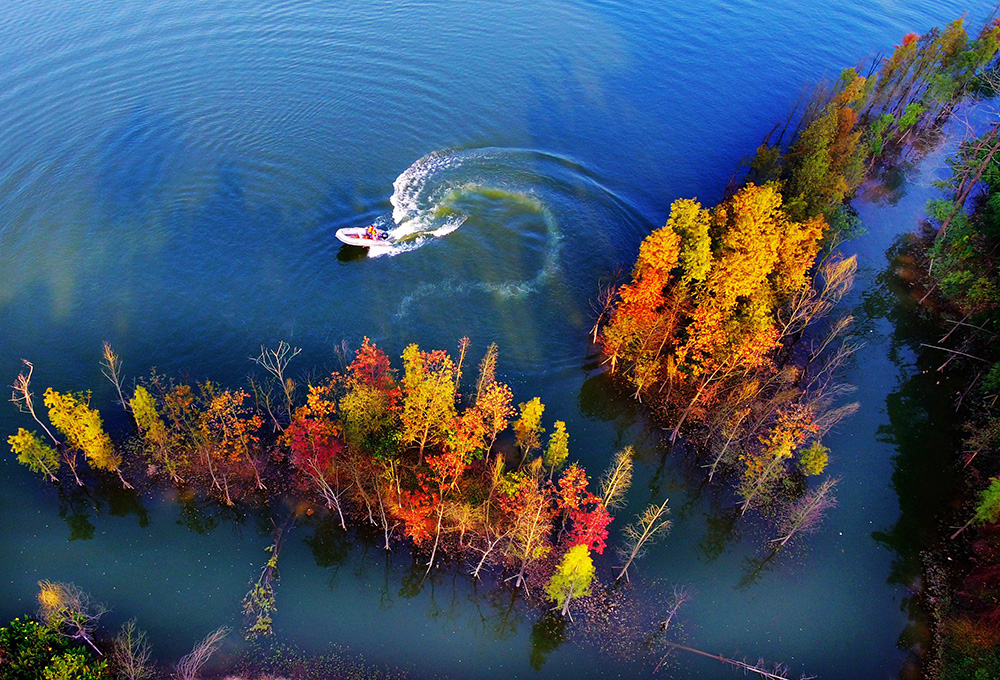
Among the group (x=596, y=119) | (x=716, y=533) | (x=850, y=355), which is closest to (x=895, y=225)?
(x=850, y=355)

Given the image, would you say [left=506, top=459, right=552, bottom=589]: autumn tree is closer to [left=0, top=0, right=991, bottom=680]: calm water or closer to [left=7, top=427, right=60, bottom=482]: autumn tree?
[left=0, top=0, right=991, bottom=680]: calm water

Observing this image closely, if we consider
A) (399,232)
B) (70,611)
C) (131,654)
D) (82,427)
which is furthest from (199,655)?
(399,232)

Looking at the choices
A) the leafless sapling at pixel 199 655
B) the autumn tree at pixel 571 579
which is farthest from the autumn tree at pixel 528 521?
the leafless sapling at pixel 199 655

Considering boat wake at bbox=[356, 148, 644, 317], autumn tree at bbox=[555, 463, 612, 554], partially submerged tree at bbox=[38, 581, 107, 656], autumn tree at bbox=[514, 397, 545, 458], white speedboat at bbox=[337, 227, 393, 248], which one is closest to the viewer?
partially submerged tree at bbox=[38, 581, 107, 656]

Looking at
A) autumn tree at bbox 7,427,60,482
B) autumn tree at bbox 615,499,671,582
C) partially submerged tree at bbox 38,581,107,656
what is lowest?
partially submerged tree at bbox 38,581,107,656

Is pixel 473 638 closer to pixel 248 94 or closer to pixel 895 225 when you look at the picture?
pixel 895 225

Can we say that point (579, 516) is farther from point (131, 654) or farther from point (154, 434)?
point (154, 434)

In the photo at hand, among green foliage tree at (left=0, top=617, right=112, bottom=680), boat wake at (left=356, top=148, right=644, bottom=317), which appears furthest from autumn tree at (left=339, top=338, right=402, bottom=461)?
green foliage tree at (left=0, top=617, right=112, bottom=680)
